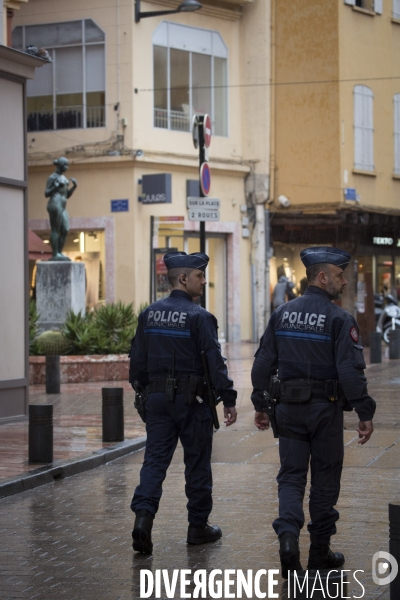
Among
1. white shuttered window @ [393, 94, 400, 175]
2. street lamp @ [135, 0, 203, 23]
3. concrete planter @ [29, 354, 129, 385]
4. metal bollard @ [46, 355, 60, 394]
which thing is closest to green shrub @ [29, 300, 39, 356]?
concrete planter @ [29, 354, 129, 385]

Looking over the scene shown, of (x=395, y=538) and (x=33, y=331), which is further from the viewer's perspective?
(x=33, y=331)

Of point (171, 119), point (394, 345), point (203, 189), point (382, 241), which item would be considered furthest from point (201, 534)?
point (382, 241)

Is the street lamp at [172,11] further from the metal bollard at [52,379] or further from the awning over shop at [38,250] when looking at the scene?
the metal bollard at [52,379]

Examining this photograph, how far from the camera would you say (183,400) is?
21.4 feet

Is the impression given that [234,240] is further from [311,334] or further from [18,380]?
[311,334]

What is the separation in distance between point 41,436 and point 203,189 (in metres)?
5.56

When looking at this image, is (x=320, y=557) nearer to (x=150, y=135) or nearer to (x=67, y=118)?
(x=150, y=135)

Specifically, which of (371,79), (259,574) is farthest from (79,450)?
(371,79)

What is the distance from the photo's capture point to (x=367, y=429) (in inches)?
228

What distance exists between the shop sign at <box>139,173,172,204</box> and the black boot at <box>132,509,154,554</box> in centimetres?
1995

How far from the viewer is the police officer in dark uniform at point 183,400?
6512 mm

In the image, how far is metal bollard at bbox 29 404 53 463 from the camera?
387 inches

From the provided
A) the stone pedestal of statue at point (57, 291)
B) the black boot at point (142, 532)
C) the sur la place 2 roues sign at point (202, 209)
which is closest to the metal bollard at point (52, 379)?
the stone pedestal of statue at point (57, 291)

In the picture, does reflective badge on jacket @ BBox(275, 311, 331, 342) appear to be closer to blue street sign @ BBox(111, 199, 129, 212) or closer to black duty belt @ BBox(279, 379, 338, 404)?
black duty belt @ BBox(279, 379, 338, 404)
